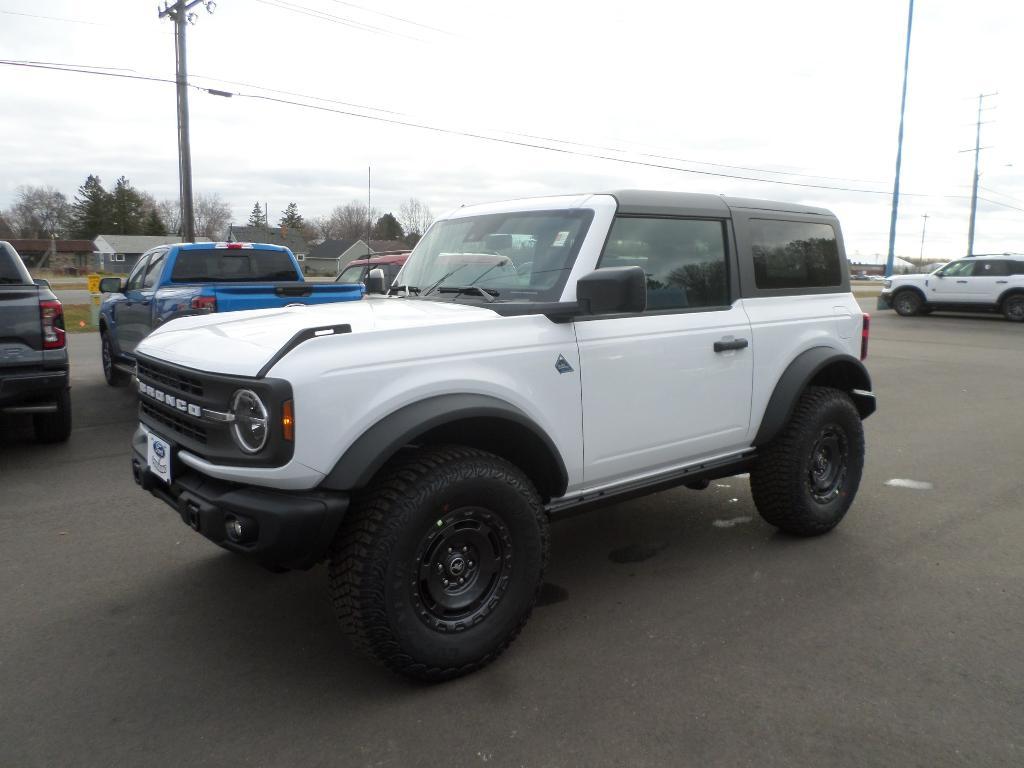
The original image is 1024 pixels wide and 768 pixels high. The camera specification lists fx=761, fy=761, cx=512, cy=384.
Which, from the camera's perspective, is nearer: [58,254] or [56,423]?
[56,423]

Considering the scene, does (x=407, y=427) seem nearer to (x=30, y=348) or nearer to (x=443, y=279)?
(x=443, y=279)

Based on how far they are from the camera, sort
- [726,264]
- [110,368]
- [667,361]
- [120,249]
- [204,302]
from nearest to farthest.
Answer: [667,361] < [726,264] < [204,302] < [110,368] < [120,249]

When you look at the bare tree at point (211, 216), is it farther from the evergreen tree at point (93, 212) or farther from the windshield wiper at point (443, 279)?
the windshield wiper at point (443, 279)

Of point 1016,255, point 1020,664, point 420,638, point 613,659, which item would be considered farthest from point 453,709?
point 1016,255

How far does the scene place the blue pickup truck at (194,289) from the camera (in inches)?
276

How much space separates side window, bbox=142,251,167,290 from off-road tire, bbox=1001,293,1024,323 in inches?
852

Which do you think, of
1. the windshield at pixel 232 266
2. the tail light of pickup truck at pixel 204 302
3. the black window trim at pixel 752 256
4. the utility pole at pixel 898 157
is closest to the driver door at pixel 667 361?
the black window trim at pixel 752 256

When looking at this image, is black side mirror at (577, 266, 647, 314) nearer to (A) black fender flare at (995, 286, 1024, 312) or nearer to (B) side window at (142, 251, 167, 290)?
(B) side window at (142, 251, 167, 290)

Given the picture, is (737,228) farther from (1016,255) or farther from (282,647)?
(1016,255)

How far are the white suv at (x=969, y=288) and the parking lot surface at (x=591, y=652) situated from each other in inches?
746

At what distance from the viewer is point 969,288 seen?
2164 cm

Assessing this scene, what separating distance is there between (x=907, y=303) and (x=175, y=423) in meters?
24.3

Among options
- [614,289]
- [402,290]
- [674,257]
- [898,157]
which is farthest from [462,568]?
[898,157]

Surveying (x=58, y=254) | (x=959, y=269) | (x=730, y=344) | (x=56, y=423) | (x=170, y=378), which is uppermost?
(x=58, y=254)
